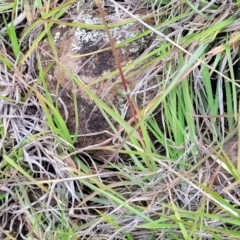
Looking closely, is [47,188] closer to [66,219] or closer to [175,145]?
[66,219]

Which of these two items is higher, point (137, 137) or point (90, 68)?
point (90, 68)

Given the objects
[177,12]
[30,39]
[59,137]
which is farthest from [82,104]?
[177,12]

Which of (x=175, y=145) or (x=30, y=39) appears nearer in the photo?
(x=175, y=145)
